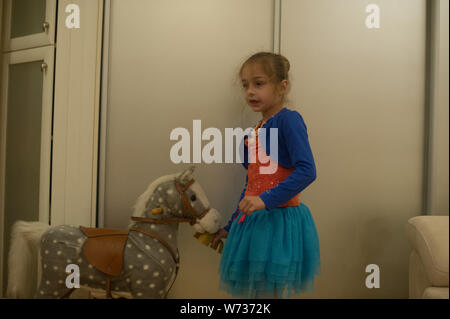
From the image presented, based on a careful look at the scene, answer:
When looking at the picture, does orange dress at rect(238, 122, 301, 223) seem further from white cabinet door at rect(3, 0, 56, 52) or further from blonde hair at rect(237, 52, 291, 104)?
white cabinet door at rect(3, 0, 56, 52)

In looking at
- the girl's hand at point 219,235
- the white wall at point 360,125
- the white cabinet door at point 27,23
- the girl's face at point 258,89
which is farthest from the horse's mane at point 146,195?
the white cabinet door at point 27,23

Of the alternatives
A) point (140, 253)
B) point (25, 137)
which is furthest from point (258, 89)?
point (25, 137)

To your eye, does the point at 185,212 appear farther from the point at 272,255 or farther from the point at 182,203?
the point at 272,255

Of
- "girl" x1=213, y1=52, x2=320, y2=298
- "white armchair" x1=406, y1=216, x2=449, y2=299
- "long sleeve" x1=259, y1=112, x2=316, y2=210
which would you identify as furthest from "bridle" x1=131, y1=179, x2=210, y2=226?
"white armchair" x1=406, y1=216, x2=449, y2=299

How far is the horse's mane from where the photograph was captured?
1031 millimetres

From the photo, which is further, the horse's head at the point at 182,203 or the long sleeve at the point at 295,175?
the horse's head at the point at 182,203

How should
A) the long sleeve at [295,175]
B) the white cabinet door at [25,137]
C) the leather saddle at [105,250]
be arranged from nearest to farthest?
the long sleeve at [295,175], the leather saddle at [105,250], the white cabinet door at [25,137]

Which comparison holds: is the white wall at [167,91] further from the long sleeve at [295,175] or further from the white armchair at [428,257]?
the white armchair at [428,257]

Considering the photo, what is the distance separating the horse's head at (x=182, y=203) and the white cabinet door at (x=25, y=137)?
377mm

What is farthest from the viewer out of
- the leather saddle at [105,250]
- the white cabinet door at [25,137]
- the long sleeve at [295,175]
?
the white cabinet door at [25,137]

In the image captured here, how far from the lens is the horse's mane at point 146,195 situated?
1031mm

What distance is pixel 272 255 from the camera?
0.88 metres
